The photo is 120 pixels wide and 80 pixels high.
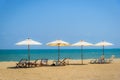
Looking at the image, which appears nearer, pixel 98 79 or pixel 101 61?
pixel 98 79

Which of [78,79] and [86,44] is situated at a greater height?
[86,44]

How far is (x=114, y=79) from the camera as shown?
12586 millimetres

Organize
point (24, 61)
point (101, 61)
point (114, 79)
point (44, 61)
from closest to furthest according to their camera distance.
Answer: point (114, 79) < point (24, 61) < point (44, 61) < point (101, 61)

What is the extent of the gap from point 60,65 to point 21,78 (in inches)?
277

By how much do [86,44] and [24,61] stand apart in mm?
4841

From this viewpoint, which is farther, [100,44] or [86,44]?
[100,44]

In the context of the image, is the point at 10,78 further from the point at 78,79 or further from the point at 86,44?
the point at 86,44

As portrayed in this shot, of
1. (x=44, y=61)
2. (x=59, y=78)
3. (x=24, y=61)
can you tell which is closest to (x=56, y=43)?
(x=44, y=61)

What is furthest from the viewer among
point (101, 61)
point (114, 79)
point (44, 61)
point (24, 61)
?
point (101, 61)

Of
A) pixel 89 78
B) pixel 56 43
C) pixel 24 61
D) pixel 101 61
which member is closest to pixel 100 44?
pixel 101 61

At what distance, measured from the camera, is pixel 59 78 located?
13.1m

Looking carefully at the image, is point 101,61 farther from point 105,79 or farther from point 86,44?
point 105,79

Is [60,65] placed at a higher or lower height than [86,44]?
lower

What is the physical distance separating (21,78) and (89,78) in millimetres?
2802
